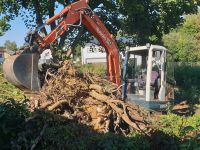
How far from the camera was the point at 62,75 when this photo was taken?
37.1 ft

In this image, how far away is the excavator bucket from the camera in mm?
11242

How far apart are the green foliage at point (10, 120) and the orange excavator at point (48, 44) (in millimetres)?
2590

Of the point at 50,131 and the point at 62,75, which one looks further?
the point at 62,75

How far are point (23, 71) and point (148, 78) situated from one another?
3.81 metres

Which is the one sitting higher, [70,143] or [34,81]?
[34,81]

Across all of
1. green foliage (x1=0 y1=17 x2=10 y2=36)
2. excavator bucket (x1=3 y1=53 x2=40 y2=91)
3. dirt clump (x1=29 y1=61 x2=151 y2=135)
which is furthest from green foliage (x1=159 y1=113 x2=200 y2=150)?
green foliage (x1=0 y1=17 x2=10 y2=36)

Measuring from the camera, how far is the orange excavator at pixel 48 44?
11.3 meters

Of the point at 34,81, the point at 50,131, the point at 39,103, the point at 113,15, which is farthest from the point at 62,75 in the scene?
the point at 113,15

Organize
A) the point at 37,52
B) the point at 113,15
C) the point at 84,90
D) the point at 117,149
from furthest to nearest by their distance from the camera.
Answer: the point at 113,15 → the point at 37,52 → the point at 84,90 → the point at 117,149

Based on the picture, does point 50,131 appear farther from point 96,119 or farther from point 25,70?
point 25,70

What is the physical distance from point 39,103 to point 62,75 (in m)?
1.55

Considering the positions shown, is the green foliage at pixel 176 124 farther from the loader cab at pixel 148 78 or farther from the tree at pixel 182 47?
the tree at pixel 182 47

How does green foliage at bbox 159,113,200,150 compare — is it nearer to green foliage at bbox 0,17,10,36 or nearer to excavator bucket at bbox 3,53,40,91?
excavator bucket at bbox 3,53,40,91

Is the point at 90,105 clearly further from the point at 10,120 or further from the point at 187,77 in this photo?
the point at 187,77
